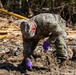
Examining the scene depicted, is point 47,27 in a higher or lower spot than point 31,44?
higher

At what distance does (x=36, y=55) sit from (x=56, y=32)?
5.47 feet

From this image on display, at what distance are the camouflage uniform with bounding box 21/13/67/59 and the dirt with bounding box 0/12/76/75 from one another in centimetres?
43

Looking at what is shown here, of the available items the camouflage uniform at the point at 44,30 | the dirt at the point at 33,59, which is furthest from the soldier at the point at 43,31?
the dirt at the point at 33,59

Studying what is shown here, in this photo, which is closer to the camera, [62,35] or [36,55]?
[62,35]

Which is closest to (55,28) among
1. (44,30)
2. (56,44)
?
(44,30)

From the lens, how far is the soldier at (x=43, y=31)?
5.02m

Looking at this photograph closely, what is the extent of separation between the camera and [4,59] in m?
6.63

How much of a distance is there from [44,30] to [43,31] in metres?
0.05

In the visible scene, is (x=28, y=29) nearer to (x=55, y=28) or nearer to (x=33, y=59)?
(x=55, y=28)

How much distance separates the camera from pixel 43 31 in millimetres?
5234

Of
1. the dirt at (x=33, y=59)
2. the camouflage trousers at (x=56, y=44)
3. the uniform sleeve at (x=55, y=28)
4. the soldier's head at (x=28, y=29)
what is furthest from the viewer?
the dirt at (x=33, y=59)

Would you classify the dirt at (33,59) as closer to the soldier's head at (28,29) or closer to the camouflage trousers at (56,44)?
the camouflage trousers at (56,44)

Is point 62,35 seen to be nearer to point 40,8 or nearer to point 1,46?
point 1,46

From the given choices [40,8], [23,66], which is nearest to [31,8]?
[40,8]
